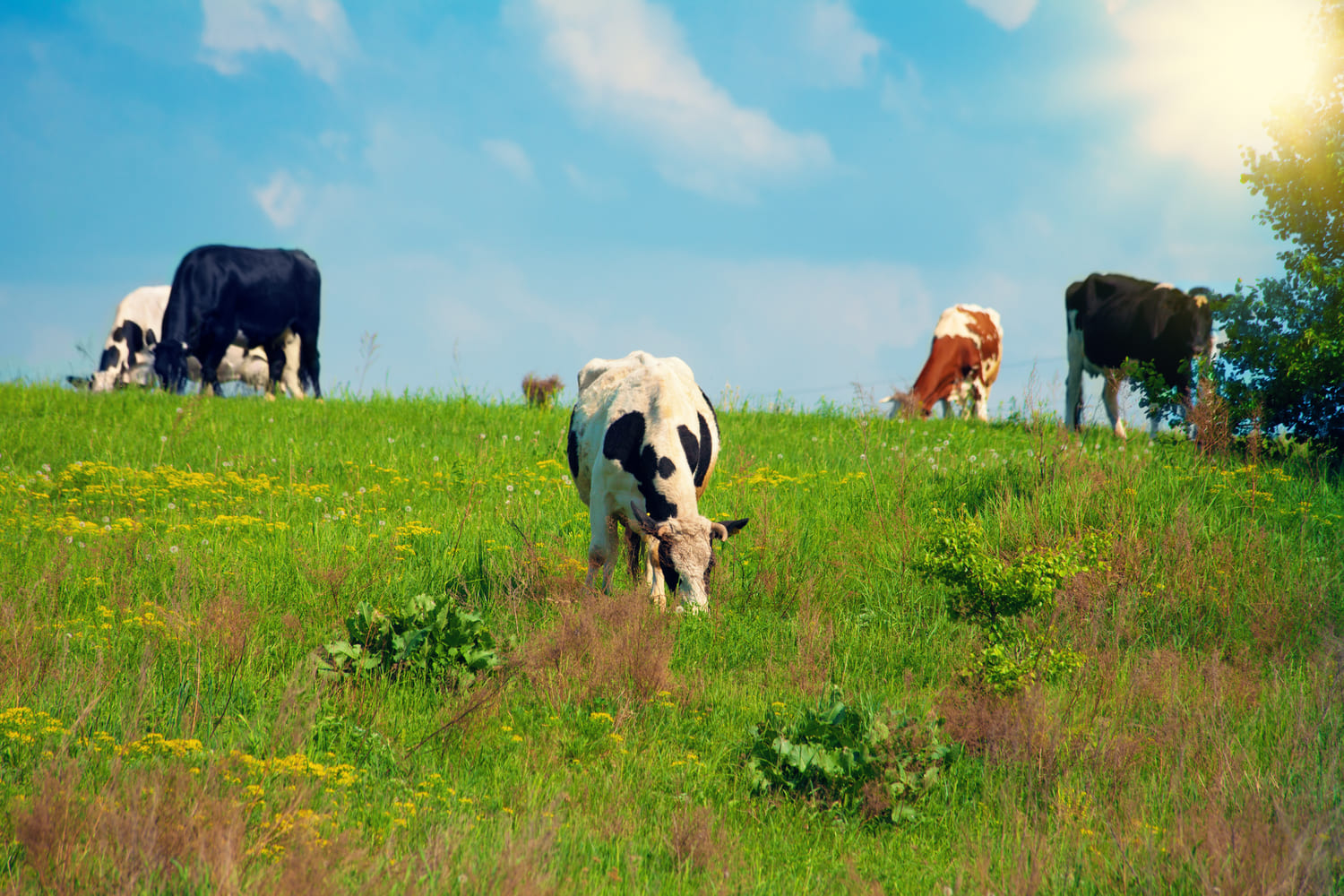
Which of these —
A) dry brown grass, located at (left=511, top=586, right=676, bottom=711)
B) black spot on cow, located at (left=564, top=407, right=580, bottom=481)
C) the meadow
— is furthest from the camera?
black spot on cow, located at (left=564, top=407, right=580, bottom=481)

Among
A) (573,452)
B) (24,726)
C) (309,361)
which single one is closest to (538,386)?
(309,361)

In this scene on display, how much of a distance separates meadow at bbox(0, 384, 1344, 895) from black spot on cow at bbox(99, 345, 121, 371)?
1367 centimetres

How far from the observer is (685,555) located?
7301mm

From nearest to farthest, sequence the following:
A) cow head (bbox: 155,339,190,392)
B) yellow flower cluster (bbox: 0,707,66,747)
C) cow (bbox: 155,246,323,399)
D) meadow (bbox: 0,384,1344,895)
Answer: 1. meadow (bbox: 0,384,1344,895)
2. yellow flower cluster (bbox: 0,707,66,747)
3. cow head (bbox: 155,339,190,392)
4. cow (bbox: 155,246,323,399)

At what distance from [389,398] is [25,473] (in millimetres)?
6939

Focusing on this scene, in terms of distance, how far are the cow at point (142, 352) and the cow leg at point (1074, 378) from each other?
19006 mm

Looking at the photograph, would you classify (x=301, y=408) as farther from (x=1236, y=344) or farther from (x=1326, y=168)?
(x=1326, y=168)

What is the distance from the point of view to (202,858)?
359 centimetres

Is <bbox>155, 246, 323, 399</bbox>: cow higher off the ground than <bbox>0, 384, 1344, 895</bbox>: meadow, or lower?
higher

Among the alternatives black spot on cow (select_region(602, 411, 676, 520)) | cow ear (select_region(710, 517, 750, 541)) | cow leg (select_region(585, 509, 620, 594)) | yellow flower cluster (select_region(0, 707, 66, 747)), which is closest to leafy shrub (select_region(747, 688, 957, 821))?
cow ear (select_region(710, 517, 750, 541))

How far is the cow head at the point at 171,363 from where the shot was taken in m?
20.0

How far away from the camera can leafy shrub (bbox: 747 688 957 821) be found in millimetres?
4996

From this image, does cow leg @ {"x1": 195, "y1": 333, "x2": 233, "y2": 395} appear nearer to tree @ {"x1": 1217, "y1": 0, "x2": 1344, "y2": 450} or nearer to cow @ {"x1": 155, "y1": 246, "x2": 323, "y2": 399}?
cow @ {"x1": 155, "y1": 246, "x2": 323, "y2": 399}

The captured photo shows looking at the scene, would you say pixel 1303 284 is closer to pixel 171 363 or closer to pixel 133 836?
pixel 133 836
